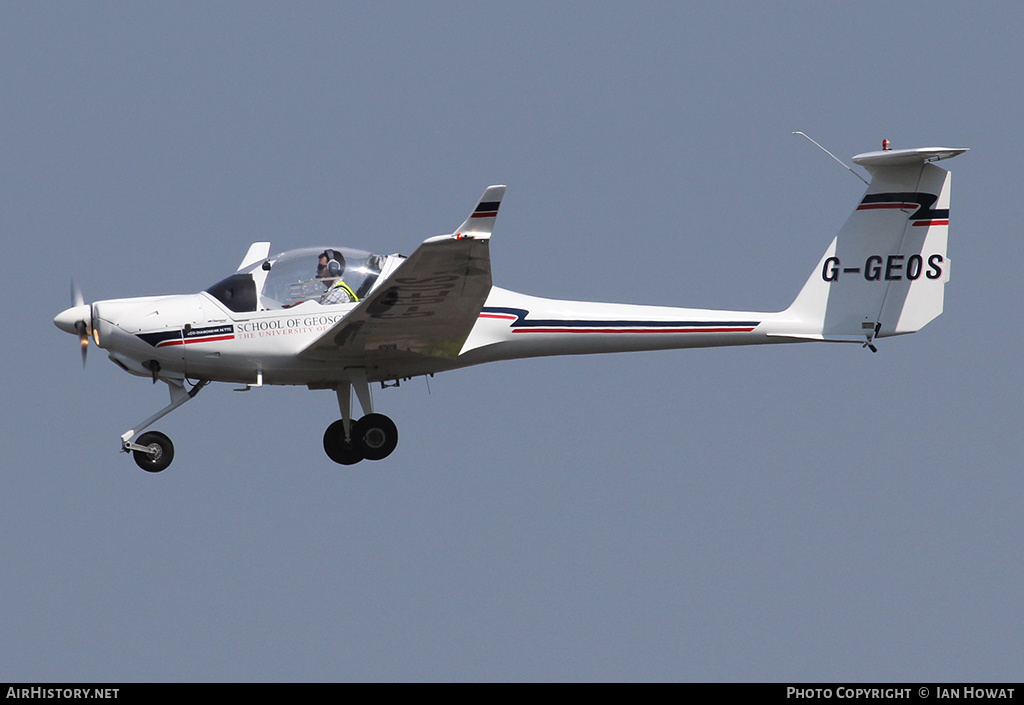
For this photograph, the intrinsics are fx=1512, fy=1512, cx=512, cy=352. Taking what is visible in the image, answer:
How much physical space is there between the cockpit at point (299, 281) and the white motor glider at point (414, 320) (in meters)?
0.01

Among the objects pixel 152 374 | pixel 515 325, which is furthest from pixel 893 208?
pixel 152 374

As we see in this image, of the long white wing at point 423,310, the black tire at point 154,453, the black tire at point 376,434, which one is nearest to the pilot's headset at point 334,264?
the long white wing at point 423,310

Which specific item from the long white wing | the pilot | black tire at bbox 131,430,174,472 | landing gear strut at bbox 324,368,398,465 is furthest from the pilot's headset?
black tire at bbox 131,430,174,472

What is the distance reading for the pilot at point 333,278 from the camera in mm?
16719

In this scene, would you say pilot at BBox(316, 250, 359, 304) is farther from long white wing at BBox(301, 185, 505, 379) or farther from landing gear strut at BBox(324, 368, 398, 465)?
landing gear strut at BBox(324, 368, 398, 465)

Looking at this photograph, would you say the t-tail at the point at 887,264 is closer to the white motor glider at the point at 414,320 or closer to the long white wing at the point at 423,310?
the white motor glider at the point at 414,320

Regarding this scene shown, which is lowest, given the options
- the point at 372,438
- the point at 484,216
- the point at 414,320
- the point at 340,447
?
the point at 340,447

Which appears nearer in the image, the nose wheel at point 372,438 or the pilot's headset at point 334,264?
the pilot's headset at point 334,264

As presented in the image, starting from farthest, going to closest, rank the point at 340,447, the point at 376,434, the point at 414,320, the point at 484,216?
the point at 340,447 → the point at 376,434 → the point at 414,320 → the point at 484,216

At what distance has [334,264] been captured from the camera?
1673 centimetres

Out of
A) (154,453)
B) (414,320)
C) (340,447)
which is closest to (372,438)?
(340,447)

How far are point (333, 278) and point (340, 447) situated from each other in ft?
6.87

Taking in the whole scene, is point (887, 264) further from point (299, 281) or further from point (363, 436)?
point (299, 281)
